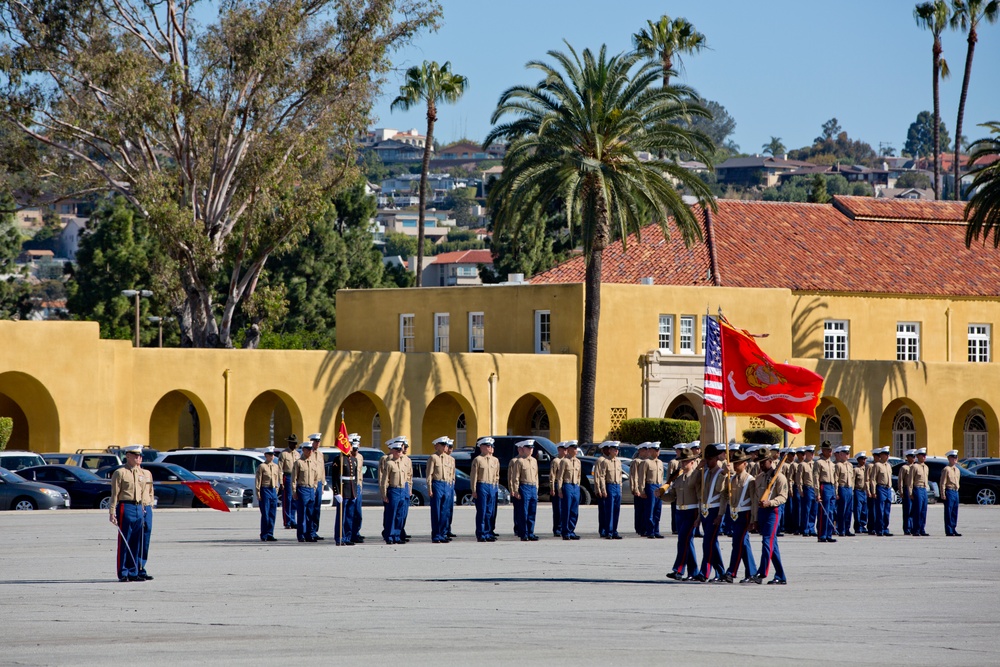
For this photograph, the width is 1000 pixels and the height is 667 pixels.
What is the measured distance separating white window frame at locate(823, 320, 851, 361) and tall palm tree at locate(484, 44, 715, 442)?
12.1 m

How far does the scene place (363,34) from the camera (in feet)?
155

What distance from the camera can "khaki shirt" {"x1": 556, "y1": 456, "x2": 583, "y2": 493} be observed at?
86.0 feet

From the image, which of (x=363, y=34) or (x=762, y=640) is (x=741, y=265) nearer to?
(x=363, y=34)

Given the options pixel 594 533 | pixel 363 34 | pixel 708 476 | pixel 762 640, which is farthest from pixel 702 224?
pixel 762 640

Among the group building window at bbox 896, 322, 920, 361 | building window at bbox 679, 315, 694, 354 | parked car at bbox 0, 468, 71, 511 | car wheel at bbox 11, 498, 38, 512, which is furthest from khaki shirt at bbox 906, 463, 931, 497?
building window at bbox 896, 322, 920, 361

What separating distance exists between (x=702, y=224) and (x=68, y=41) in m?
22.9

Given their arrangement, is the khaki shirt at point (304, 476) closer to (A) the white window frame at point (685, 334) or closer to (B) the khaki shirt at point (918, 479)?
(B) the khaki shirt at point (918, 479)

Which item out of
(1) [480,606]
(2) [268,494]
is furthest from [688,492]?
(2) [268,494]

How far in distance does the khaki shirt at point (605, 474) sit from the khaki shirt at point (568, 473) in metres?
0.41

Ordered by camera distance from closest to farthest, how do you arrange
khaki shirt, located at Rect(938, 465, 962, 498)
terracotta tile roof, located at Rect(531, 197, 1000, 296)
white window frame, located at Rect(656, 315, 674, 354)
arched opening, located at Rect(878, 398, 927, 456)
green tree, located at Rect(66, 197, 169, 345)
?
khaki shirt, located at Rect(938, 465, 962, 498) → white window frame, located at Rect(656, 315, 674, 354) → terracotta tile roof, located at Rect(531, 197, 1000, 296) → arched opening, located at Rect(878, 398, 927, 456) → green tree, located at Rect(66, 197, 169, 345)

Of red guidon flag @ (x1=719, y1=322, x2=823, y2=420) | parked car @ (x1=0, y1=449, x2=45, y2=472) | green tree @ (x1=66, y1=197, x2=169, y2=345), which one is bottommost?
parked car @ (x1=0, y1=449, x2=45, y2=472)

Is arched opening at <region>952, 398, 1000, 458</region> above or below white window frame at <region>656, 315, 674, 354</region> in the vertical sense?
below

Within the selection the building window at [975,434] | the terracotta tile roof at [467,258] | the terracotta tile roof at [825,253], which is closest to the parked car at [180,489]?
the terracotta tile roof at [825,253]

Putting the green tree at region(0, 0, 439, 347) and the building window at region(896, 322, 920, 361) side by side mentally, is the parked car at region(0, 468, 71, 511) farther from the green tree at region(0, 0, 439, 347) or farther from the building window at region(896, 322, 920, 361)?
the building window at region(896, 322, 920, 361)
